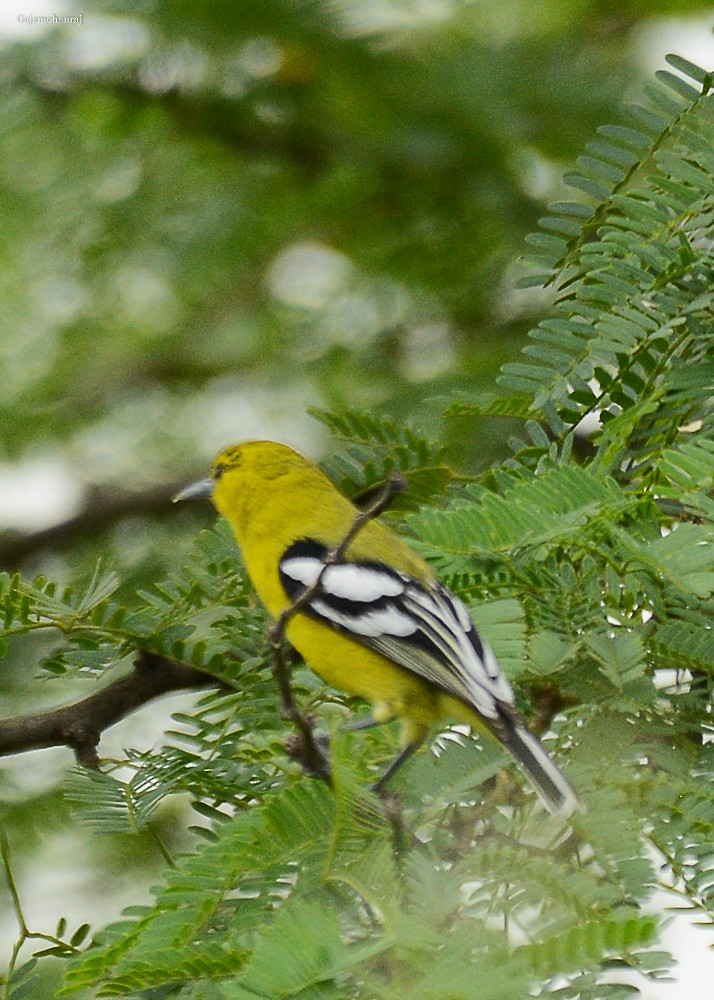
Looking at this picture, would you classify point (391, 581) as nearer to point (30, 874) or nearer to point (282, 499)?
Answer: point (282, 499)

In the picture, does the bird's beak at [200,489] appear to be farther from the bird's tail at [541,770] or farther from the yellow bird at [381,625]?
the bird's tail at [541,770]

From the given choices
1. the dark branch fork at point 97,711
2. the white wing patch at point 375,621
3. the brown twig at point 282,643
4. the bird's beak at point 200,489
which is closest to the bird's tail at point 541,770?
the brown twig at point 282,643

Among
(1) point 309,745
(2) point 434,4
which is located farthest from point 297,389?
(1) point 309,745

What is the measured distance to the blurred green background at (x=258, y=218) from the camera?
12.3 ft

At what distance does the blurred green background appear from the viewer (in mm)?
3762

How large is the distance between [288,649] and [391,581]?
279 millimetres

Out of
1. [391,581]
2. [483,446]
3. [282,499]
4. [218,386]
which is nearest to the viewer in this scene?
[391,581]

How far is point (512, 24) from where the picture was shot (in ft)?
14.2

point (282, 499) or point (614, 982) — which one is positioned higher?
point (282, 499)

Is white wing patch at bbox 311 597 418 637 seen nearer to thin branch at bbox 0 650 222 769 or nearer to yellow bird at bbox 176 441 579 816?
yellow bird at bbox 176 441 579 816

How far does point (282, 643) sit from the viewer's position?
4.75 ft

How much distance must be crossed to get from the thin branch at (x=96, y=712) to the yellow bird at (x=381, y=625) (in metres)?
0.24

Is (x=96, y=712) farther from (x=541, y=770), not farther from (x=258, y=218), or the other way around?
(x=258, y=218)

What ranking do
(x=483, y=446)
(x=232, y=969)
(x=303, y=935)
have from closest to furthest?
(x=303, y=935) → (x=232, y=969) → (x=483, y=446)
